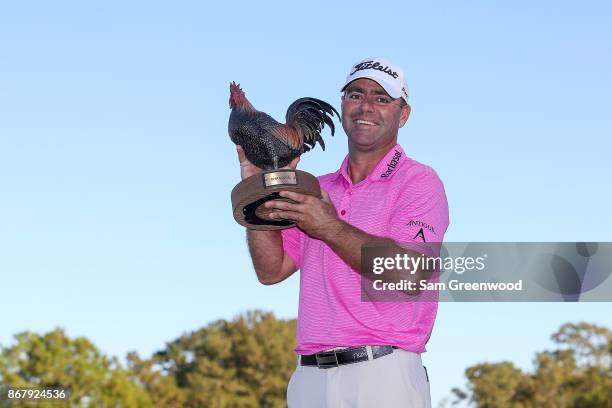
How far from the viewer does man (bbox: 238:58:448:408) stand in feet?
19.5

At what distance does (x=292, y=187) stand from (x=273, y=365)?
258 ft

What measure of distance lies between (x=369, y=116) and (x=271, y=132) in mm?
672

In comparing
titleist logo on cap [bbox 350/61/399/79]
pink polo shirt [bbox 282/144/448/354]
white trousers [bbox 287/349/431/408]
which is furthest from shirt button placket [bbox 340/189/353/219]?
white trousers [bbox 287/349/431/408]

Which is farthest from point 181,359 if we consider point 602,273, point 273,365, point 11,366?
point 602,273

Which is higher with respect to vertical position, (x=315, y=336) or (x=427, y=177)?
(x=427, y=177)

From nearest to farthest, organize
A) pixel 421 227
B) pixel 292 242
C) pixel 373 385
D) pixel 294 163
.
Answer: pixel 373 385 < pixel 421 227 < pixel 294 163 < pixel 292 242

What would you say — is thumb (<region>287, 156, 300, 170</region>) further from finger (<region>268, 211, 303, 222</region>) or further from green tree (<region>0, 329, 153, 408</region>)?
green tree (<region>0, 329, 153, 408</region>)

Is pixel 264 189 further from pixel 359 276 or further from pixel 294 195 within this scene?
pixel 359 276

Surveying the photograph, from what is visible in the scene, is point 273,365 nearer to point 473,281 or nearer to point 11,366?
point 11,366

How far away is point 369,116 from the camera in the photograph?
6652 millimetres

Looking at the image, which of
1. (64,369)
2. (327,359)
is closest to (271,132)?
(327,359)

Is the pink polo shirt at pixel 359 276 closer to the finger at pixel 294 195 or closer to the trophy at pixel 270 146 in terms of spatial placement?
the trophy at pixel 270 146

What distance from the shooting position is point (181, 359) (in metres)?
86.2

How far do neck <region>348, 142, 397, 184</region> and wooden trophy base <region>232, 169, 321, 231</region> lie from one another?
69 centimetres
